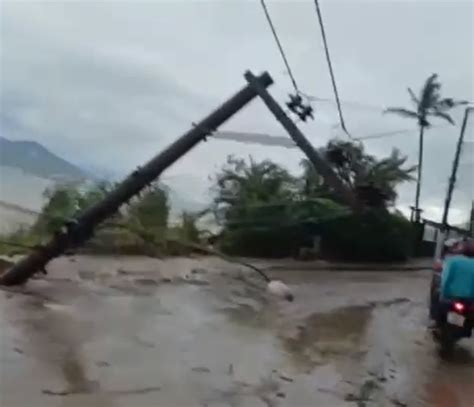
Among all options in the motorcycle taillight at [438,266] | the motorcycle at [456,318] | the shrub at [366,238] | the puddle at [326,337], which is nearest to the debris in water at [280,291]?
the puddle at [326,337]

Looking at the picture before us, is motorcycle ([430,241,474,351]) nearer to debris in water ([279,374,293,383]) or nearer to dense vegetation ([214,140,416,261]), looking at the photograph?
debris in water ([279,374,293,383])

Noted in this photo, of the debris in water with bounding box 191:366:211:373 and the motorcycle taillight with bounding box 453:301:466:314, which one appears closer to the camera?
the debris in water with bounding box 191:366:211:373

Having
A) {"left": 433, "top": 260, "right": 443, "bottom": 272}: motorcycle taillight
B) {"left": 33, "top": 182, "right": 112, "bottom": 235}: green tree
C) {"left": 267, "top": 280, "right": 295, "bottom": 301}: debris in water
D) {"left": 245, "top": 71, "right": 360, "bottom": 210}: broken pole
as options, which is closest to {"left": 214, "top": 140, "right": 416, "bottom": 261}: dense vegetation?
{"left": 33, "top": 182, "right": 112, "bottom": 235}: green tree

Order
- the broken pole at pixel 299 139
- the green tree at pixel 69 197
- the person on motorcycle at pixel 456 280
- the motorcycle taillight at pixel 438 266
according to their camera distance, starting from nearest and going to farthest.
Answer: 1. the person on motorcycle at pixel 456 280
2. the motorcycle taillight at pixel 438 266
3. the broken pole at pixel 299 139
4. the green tree at pixel 69 197

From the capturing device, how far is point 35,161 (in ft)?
46.5

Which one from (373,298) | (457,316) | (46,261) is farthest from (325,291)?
(457,316)

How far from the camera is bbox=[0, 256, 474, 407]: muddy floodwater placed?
6.36 meters

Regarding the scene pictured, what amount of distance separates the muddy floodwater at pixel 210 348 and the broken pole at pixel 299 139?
179 centimetres

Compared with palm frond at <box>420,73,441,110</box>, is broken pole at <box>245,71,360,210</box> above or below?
below

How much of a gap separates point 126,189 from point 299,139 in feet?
8.61

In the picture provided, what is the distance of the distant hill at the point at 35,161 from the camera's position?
12781 mm

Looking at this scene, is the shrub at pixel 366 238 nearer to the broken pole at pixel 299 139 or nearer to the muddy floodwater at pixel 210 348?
the muddy floodwater at pixel 210 348

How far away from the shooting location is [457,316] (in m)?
8.33

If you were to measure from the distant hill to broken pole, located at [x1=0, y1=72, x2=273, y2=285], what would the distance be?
168cm
